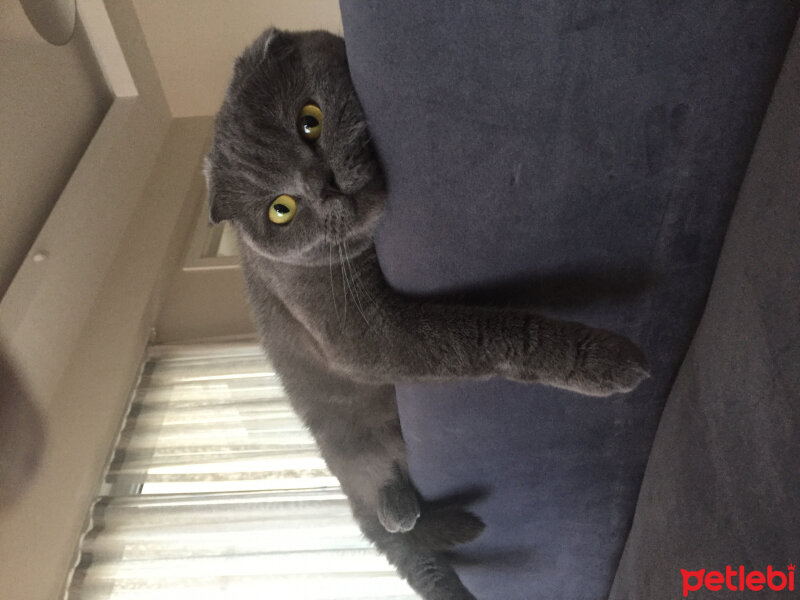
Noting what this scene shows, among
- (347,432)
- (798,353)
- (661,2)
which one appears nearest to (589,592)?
(347,432)

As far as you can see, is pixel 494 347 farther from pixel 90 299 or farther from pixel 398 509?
pixel 90 299

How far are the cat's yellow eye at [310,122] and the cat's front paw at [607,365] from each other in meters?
0.39

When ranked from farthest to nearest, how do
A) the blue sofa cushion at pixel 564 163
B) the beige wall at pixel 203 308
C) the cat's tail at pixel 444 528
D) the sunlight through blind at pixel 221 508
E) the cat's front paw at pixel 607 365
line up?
the beige wall at pixel 203 308
the sunlight through blind at pixel 221 508
the cat's tail at pixel 444 528
the cat's front paw at pixel 607 365
the blue sofa cushion at pixel 564 163

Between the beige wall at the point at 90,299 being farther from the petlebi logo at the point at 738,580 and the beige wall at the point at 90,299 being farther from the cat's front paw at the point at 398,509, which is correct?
the petlebi logo at the point at 738,580

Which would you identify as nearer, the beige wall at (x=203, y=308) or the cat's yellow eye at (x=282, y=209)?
the cat's yellow eye at (x=282, y=209)

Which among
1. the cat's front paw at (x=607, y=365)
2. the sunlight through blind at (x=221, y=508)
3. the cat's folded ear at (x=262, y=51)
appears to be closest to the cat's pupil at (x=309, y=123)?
the cat's folded ear at (x=262, y=51)

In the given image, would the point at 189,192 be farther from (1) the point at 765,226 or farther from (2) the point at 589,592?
(1) the point at 765,226

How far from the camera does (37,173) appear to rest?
1729 mm

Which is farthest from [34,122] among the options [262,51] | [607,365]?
[607,365]

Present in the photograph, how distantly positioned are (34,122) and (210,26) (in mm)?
735

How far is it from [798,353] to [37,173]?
1923mm

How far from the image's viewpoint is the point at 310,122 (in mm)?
677

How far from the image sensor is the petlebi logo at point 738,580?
47cm

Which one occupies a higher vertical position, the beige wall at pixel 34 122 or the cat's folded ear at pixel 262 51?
the cat's folded ear at pixel 262 51
